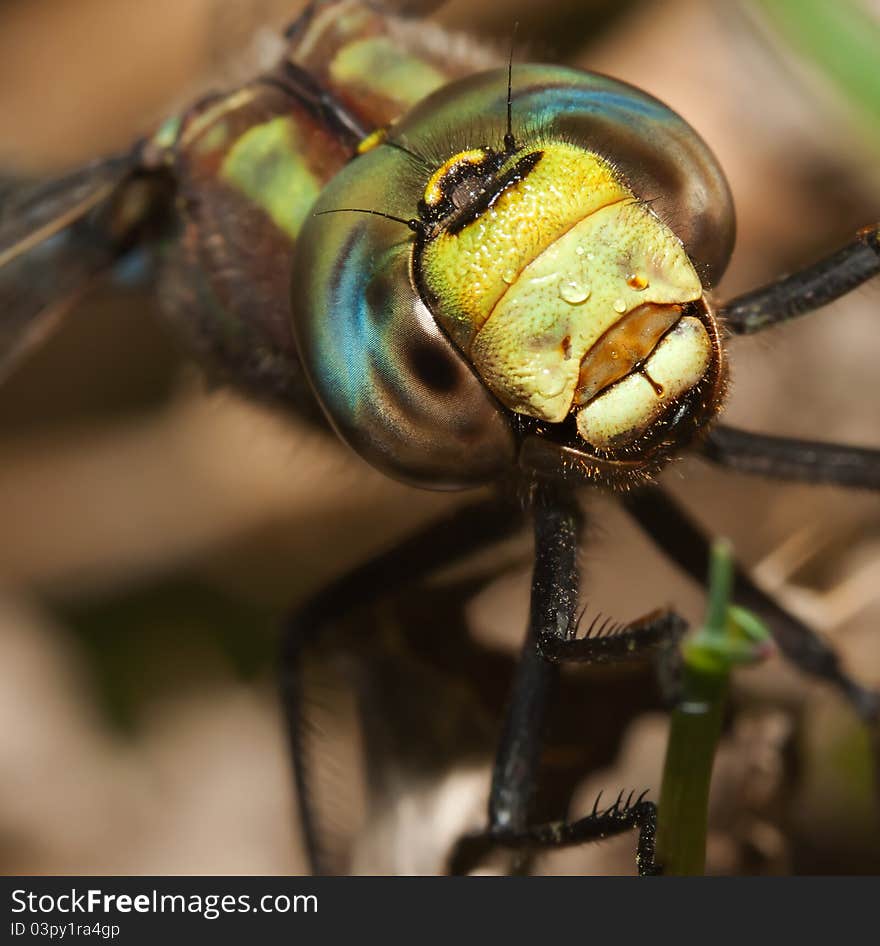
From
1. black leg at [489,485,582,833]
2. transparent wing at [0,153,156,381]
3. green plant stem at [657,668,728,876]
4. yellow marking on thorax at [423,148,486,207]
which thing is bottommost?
green plant stem at [657,668,728,876]

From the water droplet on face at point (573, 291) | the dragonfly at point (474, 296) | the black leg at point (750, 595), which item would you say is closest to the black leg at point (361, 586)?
the dragonfly at point (474, 296)

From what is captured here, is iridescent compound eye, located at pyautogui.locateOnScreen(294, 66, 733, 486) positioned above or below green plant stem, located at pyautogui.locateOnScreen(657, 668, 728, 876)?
above

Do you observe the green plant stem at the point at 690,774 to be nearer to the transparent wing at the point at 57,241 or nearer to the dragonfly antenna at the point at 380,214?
the dragonfly antenna at the point at 380,214

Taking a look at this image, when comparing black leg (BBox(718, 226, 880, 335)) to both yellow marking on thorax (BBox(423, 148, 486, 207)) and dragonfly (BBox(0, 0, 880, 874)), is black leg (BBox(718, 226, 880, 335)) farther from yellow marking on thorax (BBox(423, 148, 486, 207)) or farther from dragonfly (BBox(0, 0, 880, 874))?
yellow marking on thorax (BBox(423, 148, 486, 207))

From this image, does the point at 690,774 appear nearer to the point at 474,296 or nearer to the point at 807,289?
the point at 474,296

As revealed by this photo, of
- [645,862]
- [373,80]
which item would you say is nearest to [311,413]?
[373,80]

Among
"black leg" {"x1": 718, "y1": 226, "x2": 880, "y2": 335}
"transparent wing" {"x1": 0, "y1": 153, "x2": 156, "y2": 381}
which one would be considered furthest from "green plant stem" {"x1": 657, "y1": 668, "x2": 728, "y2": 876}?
"transparent wing" {"x1": 0, "y1": 153, "x2": 156, "y2": 381}

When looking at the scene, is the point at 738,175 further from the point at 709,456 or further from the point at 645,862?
the point at 645,862
